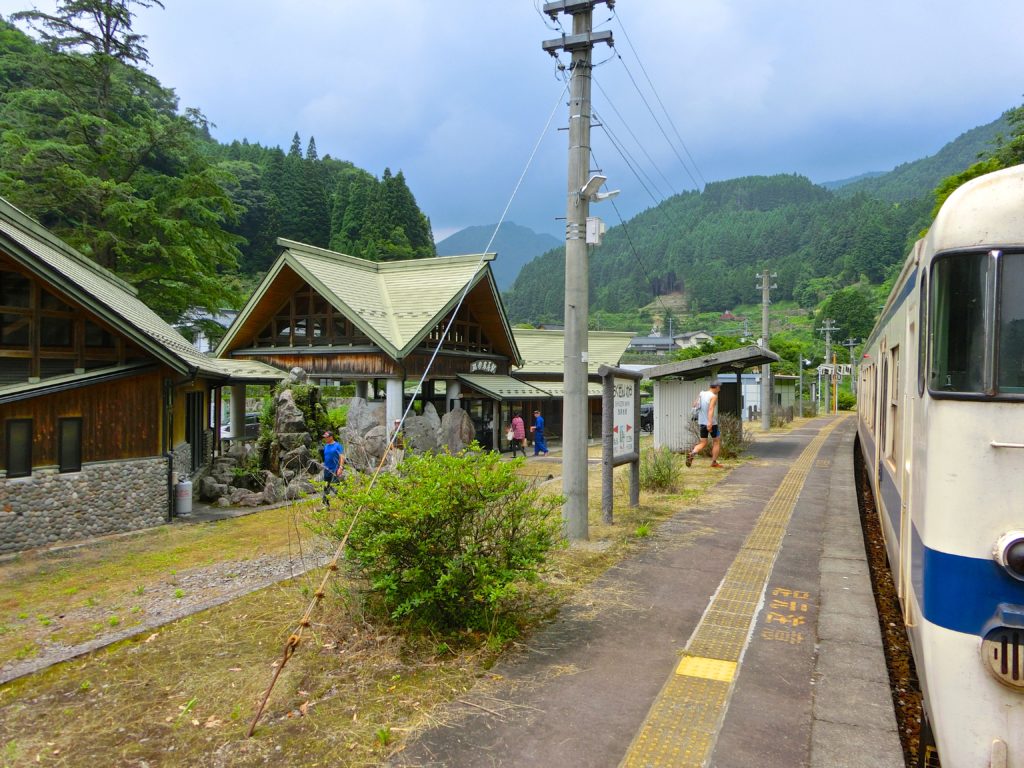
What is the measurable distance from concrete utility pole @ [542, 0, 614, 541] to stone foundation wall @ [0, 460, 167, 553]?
764cm

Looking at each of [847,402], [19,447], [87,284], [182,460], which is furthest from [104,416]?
[847,402]

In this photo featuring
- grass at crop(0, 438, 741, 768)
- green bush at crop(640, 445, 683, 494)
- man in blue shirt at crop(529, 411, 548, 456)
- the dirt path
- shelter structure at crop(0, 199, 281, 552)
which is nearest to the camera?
grass at crop(0, 438, 741, 768)


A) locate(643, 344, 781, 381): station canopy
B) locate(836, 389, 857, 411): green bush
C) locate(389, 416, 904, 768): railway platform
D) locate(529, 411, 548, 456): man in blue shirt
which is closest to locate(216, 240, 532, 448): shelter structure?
locate(529, 411, 548, 456): man in blue shirt

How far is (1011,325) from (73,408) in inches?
466

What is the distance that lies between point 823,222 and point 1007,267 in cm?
13821

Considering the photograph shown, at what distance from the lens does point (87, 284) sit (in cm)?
1235

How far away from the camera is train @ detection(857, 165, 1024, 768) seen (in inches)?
114

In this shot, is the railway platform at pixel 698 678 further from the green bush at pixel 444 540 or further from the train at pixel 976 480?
the train at pixel 976 480

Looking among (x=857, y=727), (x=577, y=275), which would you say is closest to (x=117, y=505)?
(x=577, y=275)

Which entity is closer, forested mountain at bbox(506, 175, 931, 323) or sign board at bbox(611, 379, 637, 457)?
sign board at bbox(611, 379, 637, 457)

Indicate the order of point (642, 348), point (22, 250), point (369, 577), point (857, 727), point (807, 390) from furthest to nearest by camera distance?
point (642, 348) < point (807, 390) < point (22, 250) < point (369, 577) < point (857, 727)

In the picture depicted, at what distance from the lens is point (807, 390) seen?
66.1 m

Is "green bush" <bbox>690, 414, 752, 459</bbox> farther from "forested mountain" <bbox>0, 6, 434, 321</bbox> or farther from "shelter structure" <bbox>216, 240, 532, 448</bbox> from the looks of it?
"forested mountain" <bbox>0, 6, 434, 321</bbox>

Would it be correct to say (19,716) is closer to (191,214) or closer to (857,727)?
(857,727)
